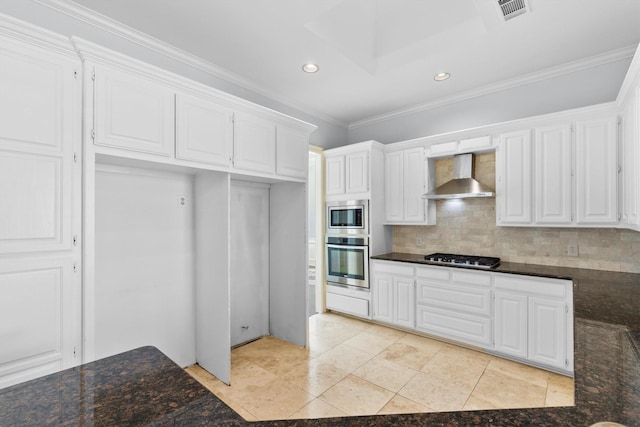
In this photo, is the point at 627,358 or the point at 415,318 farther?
the point at 415,318

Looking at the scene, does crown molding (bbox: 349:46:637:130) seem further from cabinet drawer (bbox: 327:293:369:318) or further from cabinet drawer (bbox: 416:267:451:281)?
cabinet drawer (bbox: 327:293:369:318)

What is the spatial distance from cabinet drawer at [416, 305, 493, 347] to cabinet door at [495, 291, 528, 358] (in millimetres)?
99

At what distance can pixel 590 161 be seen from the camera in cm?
280

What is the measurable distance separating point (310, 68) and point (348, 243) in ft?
7.18

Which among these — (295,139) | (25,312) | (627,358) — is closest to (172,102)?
(295,139)

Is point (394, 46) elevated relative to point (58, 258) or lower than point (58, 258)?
elevated

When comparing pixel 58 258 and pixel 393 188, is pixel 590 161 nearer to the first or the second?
pixel 393 188

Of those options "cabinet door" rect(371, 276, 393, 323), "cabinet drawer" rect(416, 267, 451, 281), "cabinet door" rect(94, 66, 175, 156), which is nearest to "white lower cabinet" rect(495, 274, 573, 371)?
"cabinet drawer" rect(416, 267, 451, 281)

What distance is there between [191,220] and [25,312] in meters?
1.39

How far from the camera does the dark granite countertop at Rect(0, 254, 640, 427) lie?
68 cm

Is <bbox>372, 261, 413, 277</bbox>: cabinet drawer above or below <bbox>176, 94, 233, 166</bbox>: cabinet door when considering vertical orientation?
below

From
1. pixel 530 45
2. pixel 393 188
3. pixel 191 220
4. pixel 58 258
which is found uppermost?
pixel 530 45

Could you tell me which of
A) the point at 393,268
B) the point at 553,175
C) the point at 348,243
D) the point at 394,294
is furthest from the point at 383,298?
the point at 553,175

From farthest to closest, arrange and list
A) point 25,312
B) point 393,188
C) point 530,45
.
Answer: point 393,188, point 530,45, point 25,312
